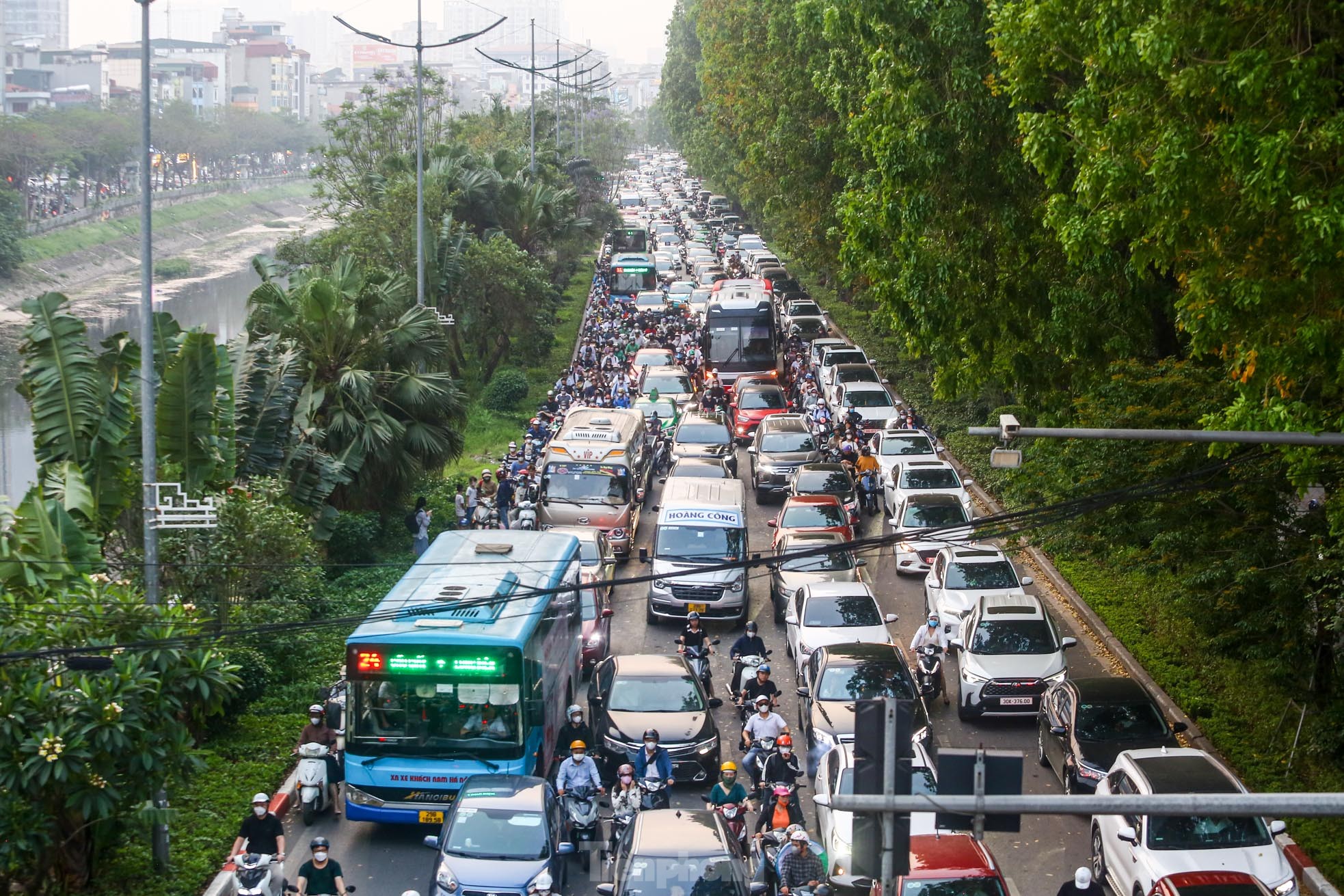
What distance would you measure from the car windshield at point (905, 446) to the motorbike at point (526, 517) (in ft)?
29.4

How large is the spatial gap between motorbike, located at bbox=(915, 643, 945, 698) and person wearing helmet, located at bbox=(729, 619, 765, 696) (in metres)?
2.22

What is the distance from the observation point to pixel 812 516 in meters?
26.4

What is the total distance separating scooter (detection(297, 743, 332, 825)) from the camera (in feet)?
53.1

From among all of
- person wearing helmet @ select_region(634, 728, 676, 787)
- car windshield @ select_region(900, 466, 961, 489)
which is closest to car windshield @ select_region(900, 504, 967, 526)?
car windshield @ select_region(900, 466, 961, 489)

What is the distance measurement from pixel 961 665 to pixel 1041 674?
1.08 meters

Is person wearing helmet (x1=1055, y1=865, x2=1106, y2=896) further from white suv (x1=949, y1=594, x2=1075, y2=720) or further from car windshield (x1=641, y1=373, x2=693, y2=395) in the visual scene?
car windshield (x1=641, y1=373, x2=693, y2=395)

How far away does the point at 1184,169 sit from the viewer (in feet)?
43.7

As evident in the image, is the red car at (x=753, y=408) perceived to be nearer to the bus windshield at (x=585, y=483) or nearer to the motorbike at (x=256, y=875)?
the bus windshield at (x=585, y=483)

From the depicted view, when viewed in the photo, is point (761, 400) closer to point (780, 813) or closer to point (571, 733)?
point (571, 733)

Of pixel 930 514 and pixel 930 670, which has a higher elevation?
pixel 930 514

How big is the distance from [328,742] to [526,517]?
31.5ft

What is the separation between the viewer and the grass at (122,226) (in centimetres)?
8356

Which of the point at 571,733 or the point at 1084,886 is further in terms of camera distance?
the point at 571,733

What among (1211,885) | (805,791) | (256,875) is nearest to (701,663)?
(805,791)
